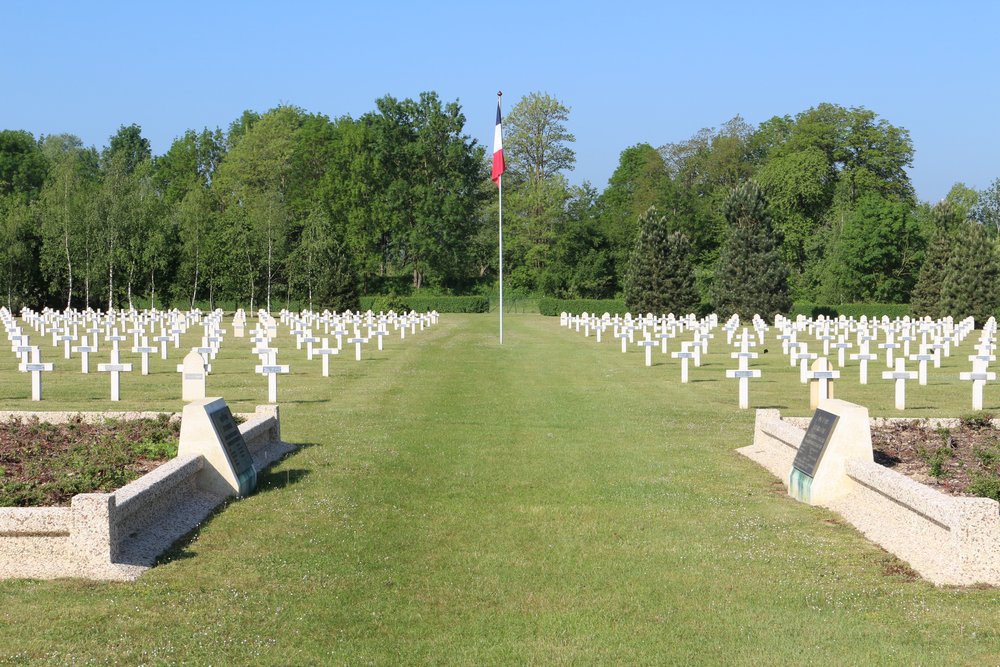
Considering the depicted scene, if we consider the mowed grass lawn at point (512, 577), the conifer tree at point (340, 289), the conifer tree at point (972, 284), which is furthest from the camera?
the conifer tree at point (340, 289)

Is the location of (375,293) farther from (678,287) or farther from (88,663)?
(88,663)

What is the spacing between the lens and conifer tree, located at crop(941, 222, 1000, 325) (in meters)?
67.9

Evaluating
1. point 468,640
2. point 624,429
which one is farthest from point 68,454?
point 624,429

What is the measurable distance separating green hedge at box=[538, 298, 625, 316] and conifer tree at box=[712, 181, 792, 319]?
1317 centimetres

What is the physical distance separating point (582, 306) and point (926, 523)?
3273 inches

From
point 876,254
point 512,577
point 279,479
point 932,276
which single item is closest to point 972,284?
point 932,276

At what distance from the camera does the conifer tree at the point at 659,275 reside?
7694cm

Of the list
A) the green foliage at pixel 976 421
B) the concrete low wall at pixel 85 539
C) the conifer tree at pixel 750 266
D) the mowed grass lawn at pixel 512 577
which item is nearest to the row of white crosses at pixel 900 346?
the green foliage at pixel 976 421

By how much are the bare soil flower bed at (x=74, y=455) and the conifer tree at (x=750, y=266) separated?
205ft

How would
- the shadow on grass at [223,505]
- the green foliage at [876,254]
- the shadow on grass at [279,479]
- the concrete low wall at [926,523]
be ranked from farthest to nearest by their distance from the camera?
1. the green foliage at [876,254]
2. the shadow on grass at [279,479]
3. the shadow on grass at [223,505]
4. the concrete low wall at [926,523]

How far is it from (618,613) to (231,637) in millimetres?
2317

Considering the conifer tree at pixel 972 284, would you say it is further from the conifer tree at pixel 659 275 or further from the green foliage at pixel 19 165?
the green foliage at pixel 19 165

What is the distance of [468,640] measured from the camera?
673 cm

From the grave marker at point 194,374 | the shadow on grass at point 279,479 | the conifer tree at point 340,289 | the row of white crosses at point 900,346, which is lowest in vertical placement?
the shadow on grass at point 279,479
